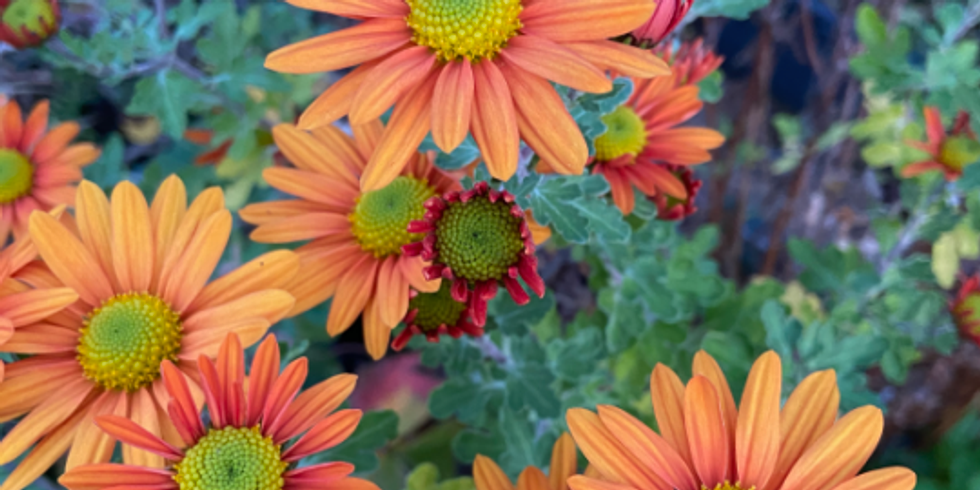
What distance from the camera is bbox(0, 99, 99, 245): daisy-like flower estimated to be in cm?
161

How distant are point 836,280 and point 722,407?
Answer: 1239mm

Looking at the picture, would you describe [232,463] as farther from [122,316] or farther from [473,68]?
[473,68]

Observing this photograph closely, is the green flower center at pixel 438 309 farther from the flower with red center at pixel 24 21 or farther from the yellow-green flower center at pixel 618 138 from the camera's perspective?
the flower with red center at pixel 24 21

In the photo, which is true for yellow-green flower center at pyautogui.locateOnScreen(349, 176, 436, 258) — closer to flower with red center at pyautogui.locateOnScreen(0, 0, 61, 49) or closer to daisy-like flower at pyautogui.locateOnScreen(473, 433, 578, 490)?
daisy-like flower at pyautogui.locateOnScreen(473, 433, 578, 490)

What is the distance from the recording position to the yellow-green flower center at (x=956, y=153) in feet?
5.87

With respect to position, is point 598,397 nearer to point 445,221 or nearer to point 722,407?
point 722,407

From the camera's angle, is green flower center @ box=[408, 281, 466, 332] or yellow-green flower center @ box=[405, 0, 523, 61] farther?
green flower center @ box=[408, 281, 466, 332]

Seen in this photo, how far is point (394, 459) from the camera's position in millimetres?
2277

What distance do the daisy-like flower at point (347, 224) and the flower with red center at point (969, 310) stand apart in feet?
4.07

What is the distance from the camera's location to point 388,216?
124 centimetres

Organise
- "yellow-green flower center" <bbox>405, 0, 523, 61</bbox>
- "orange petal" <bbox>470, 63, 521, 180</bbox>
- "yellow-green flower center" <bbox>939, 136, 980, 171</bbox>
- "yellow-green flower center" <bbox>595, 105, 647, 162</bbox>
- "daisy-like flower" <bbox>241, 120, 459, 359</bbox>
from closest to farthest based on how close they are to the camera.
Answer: "orange petal" <bbox>470, 63, 521, 180</bbox>, "yellow-green flower center" <bbox>405, 0, 523, 61</bbox>, "daisy-like flower" <bbox>241, 120, 459, 359</bbox>, "yellow-green flower center" <bbox>595, 105, 647, 162</bbox>, "yellow-green flower center" <bbox>939, 136, 980, 171</bbox>

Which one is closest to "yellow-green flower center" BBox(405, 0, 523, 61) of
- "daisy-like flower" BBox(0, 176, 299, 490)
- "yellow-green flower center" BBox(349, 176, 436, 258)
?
"yellow-green flower center" BBox(349, 176, 436, 258)

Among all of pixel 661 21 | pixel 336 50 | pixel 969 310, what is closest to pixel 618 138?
pixel 661 21

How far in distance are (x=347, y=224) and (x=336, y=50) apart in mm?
410
